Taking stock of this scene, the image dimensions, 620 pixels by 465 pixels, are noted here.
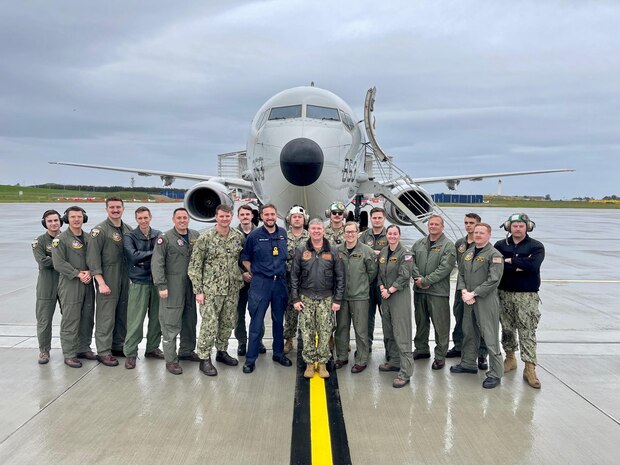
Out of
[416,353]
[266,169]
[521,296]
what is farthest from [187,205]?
[521,296]

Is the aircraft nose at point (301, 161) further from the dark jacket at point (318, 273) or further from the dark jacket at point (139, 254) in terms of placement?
the dark jacket at point (139, 254)

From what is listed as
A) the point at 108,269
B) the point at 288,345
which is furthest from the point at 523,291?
the point at 108,269

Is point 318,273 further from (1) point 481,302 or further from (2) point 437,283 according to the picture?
(1) point 481,302

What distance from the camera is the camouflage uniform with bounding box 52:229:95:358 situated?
5128mm

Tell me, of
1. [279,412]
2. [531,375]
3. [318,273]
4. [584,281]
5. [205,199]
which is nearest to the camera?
[279,412]

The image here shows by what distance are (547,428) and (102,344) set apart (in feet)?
15.2

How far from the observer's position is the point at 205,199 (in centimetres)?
1462

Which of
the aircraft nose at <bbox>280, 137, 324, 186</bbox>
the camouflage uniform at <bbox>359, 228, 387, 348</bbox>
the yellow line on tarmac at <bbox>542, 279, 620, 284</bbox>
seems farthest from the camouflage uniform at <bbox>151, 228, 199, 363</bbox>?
the yellow line on tarmac at <bbox>542, 279, 620, 284</bbox>

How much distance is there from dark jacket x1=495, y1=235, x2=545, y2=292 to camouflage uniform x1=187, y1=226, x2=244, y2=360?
3.02m

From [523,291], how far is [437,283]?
2.94 ft

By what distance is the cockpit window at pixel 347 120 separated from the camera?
11.0 meters

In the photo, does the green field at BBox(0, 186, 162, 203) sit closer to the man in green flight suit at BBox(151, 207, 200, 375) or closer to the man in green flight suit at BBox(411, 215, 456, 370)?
the man in green flight suit at BBox(151, 207, 200, 375)

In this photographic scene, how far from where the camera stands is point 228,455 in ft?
11.2

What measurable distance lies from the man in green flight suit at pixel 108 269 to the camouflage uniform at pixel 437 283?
11.4 ft
